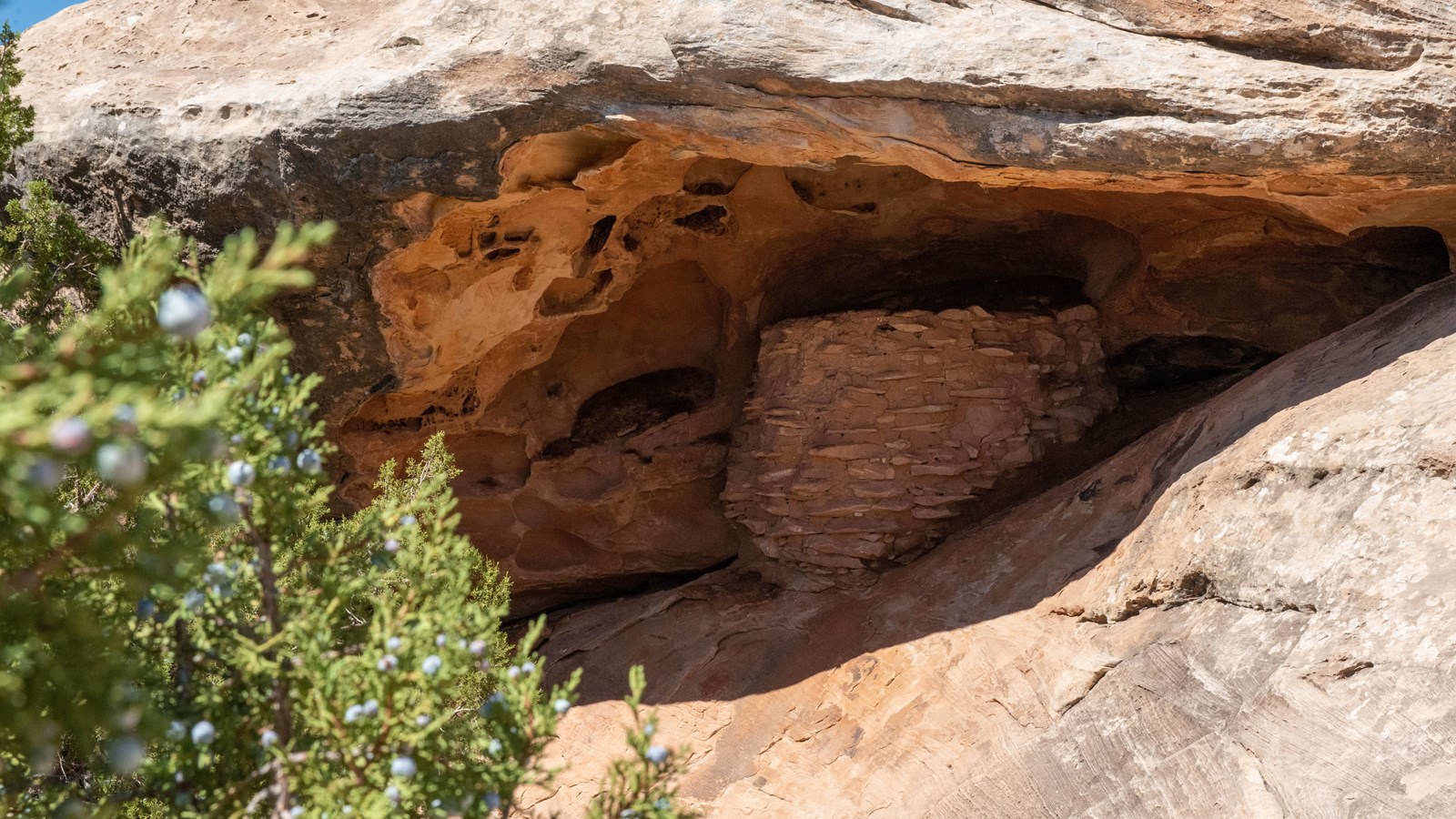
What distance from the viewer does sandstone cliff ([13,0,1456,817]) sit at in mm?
2928

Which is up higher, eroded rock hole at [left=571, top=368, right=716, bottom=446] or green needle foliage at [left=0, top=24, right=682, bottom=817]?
green needle foliage at [left=0, top=24, right=682, bottom=817]

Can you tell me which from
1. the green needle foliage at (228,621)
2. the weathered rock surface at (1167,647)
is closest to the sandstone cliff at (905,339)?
the weathered rock surface at (1167,647)

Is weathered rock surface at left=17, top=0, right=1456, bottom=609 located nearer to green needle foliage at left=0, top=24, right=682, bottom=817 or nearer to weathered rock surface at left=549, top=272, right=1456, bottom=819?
weathered rock surface at left=549, top=272, right=1456, bottom=819

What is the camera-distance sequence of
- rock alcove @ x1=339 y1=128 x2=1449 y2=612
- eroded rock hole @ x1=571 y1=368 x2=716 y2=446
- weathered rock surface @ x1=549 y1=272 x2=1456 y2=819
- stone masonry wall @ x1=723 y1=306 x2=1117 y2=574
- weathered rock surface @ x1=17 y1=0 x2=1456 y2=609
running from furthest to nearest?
eroded rock hole @ x1=571 y1=368 x2=716 y2=446 < stone masonry wall @ x1=723 y1=306 x2=1117 y2=574 < rock alcove @ x1=339 y1=128 x2=1449 y2=612 < weathered rock surface @ x1=17 y1=0 x2=1456 y2=609 < weathered rock surface @ x1=549 y1=272 x2=1456 y2=819

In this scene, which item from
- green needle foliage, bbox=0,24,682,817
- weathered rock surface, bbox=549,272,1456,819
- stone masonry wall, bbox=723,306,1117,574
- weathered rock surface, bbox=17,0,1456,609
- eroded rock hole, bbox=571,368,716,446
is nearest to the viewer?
green needle foliage, bbox=0,24,682,817

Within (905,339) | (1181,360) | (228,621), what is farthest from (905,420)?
(228,621)

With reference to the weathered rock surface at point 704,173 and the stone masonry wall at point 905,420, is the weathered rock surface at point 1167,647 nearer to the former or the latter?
the stone masonry wall at point 905,420

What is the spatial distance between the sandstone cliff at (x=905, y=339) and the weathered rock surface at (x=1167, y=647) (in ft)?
0.04

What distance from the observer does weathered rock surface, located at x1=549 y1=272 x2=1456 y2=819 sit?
2.54m

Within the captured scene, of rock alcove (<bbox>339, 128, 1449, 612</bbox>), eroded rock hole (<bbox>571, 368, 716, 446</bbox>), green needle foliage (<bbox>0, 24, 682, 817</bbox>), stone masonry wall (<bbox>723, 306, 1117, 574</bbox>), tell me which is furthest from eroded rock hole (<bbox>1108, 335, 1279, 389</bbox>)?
green needle foliage (<bbox>0, 24, 682, 817</bbox>)

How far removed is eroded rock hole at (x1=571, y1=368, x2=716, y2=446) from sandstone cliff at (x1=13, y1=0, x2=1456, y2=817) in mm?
20

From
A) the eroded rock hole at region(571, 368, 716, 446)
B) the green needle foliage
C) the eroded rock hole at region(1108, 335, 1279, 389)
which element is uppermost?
the green needle foliage

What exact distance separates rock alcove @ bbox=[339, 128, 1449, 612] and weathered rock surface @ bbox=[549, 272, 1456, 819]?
2.35ft

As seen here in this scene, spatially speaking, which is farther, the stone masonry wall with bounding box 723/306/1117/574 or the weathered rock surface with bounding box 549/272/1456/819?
the stone masonry wall with bounding box 723/306/1117/574
